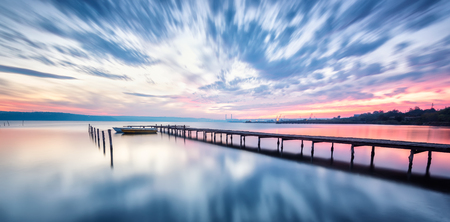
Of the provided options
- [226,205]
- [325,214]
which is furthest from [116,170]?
[325,214]

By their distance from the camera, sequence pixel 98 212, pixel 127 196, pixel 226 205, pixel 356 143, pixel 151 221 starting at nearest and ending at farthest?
pixel 151 221, pixel 98 212, pixel 226 205, pixel 127 196, pixel 356 143

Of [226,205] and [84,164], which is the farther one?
[84,164]

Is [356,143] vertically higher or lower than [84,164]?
higher

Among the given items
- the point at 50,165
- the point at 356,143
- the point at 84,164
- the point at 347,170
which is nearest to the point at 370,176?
the point at 347,170

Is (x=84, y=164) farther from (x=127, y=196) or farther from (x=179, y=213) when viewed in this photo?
(x=179, y=213)

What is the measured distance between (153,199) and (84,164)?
11.6 metres

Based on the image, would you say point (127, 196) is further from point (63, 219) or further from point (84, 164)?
point (84, 164)

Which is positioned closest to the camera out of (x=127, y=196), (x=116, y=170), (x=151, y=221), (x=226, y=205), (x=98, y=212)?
(x=151, y=221)

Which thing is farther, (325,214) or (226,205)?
(226,205)

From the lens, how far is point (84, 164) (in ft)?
49.0

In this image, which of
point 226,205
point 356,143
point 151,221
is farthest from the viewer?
point 356,143

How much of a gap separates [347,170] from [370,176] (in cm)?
156

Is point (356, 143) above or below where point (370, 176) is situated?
above

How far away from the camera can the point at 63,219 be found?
6848 millimetres
